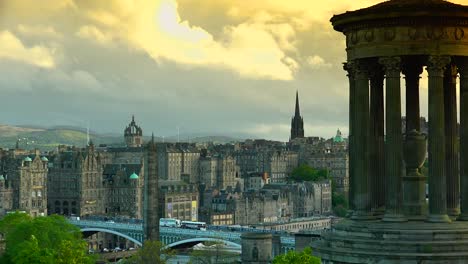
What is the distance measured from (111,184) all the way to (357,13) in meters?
149

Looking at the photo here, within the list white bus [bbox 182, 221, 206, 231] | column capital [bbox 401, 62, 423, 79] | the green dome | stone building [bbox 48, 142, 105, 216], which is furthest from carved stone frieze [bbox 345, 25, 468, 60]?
the green dome

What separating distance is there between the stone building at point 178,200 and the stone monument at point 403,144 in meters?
140

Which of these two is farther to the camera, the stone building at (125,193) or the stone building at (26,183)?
the stone building at (125,193)

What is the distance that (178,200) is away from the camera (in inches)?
6747

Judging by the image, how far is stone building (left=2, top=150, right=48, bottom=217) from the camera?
16225 centimetres

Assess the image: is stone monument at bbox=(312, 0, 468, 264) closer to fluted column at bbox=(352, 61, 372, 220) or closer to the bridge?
fluted column at bbox=(352, 61, 372, 220)

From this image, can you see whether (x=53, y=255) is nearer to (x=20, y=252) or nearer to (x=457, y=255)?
(x=20, y=252)

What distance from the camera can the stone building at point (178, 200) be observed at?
550 feet

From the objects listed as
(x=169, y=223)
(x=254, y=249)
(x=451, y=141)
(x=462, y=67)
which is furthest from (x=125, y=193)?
(x=462, y=67)

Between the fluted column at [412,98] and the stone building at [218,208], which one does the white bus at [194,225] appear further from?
the fluted column at [412,98]

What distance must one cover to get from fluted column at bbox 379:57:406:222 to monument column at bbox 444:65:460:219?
1.20 metres

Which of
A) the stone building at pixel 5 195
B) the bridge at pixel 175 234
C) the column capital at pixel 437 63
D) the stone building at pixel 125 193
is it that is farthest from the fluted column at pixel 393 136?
the stone building at pixel 125 193

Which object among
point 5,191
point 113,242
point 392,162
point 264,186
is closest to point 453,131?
point 392,162

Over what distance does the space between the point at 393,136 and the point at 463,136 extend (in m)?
1.52
